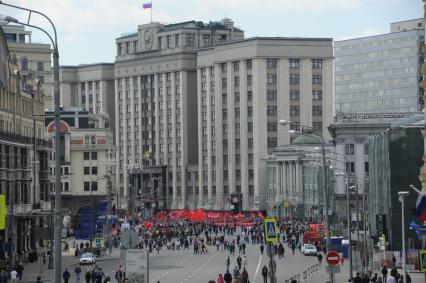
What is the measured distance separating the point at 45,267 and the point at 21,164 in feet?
27.9

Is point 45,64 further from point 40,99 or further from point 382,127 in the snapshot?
point 40,99

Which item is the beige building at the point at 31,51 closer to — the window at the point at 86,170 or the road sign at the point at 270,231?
the window at the point at 86,170

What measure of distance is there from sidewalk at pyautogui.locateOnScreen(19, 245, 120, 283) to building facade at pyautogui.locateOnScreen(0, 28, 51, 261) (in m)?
1.35

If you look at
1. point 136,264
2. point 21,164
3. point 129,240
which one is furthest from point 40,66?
point 136,264

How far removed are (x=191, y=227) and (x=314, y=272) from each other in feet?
259

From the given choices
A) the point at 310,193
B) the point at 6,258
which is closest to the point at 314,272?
the point at 6,258

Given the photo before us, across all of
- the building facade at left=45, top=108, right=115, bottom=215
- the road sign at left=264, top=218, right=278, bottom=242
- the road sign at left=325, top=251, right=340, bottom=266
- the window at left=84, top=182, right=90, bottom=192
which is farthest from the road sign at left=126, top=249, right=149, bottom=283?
the window at left=84, top=182, right=90, bottom=192

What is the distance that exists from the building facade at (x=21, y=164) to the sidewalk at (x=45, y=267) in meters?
1.35

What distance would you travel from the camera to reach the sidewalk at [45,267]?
266ft

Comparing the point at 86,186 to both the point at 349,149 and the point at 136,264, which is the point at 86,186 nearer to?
the point at 349,149

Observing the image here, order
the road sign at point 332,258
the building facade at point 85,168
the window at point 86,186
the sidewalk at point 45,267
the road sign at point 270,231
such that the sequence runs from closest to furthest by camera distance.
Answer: the road sign at point 270,231 < the road sign at point 332,258 < the sidewalk at point 45,267 < the building facade at point 85,168 < the window at point 86,186

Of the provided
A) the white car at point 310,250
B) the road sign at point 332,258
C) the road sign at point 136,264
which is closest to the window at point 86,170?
the white car at point 310,250

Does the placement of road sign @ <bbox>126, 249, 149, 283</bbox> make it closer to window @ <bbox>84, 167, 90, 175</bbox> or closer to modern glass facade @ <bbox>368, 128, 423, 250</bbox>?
modern glass facade @ <bbox>368, 128, 423, 250</bbox>

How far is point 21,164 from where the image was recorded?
324 ft
